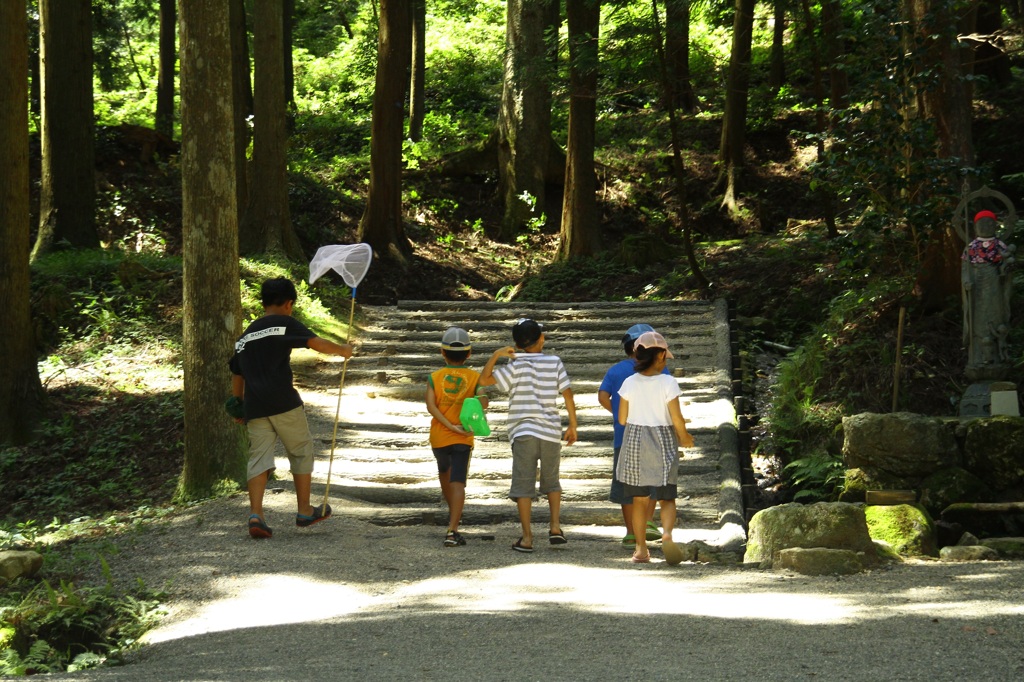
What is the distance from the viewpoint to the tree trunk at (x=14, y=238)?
11789 millimetres

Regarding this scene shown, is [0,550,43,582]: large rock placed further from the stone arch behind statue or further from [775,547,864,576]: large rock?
the stone arch behind statue

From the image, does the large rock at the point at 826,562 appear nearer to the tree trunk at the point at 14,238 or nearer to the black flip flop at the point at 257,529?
the black flip flop at the point at 257,529

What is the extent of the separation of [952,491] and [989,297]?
2.11 meters

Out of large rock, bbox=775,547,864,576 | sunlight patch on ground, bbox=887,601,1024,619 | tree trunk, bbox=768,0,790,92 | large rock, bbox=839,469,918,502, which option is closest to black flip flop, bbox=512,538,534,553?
large rock, bbox=775,547,864,576

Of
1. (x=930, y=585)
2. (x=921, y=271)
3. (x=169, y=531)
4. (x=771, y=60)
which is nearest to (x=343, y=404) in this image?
(x=169, y=531)

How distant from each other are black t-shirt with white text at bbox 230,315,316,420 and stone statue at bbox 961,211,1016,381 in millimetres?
6549

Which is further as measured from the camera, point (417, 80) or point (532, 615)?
point (417, 80)

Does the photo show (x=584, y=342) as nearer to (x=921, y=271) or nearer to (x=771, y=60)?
(x=921, y=271)

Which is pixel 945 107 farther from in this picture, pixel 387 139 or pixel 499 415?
pixel 387 139

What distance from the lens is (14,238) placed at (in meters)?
11.9

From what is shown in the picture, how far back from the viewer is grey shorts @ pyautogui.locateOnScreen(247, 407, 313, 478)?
8078mm

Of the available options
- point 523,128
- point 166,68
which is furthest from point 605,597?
point 166,68

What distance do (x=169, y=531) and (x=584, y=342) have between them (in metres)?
7.71

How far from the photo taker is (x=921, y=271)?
12.6 m
